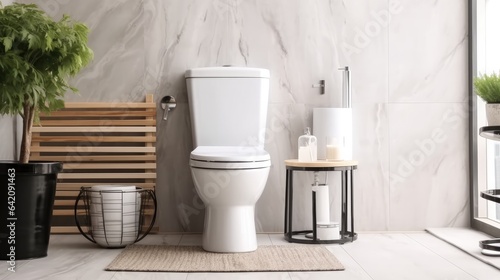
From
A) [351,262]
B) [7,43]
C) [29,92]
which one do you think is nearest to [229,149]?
[351,262]

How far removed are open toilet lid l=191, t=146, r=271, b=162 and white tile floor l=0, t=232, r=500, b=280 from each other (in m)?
0.54

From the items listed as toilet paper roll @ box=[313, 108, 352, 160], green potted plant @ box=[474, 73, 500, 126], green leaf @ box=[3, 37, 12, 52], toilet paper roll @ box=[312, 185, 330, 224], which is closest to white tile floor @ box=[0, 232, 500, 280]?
toilet paper roll @ box=[312, 185, 330, 224]

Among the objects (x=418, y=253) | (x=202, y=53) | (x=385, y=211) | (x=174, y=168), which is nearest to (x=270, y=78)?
(x=202, y=53)

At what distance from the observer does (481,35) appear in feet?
13.5

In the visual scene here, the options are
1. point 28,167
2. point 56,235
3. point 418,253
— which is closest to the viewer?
point 28,167

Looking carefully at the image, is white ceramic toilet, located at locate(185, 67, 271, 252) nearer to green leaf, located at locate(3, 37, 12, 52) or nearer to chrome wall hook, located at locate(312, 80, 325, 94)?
chrome wall hook, located at locate(312, 80, 325, 94)

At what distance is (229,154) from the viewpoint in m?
3.53

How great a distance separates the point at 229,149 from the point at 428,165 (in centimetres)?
124

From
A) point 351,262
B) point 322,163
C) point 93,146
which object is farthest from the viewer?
point 93,146

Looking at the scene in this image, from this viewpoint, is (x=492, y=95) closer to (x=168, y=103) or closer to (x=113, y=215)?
(x=168, y=103)

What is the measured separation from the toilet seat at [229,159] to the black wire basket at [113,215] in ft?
1.51

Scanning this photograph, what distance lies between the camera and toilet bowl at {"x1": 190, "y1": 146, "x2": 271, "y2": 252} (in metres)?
3.43

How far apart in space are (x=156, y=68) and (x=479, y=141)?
1.92 metres

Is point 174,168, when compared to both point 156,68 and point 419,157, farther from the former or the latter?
point 419,157
